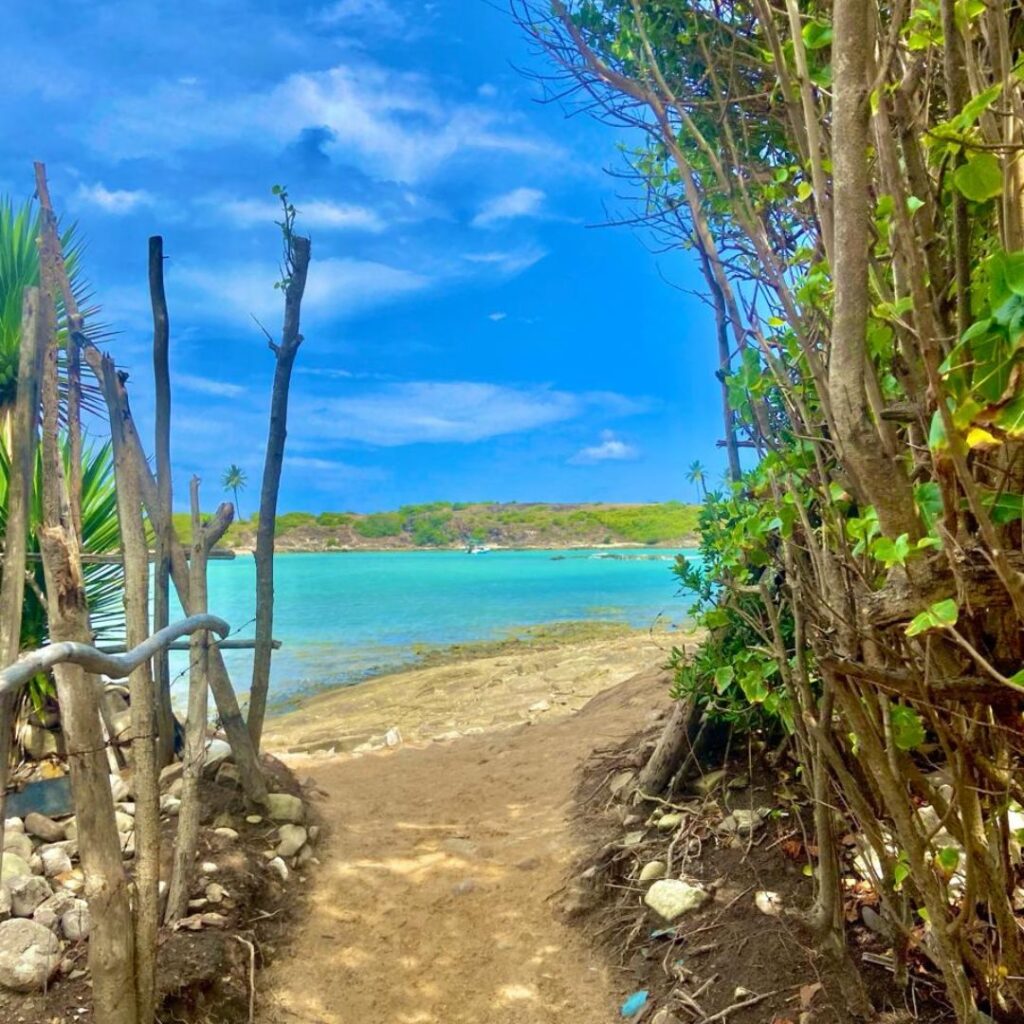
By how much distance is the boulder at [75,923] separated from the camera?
3.09m

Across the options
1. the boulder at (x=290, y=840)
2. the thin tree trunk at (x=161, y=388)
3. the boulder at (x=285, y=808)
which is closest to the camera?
the thin tree trunk at (x=161, y=388)

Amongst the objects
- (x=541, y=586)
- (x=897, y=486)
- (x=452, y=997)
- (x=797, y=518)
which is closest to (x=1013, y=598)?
(x=897, y=486)

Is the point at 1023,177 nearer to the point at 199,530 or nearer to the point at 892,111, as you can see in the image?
the point at 892,111

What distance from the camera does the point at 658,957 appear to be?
10.5 ft

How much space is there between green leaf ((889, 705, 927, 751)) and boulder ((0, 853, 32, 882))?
3523 millimetres

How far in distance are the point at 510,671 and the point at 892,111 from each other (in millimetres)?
11474

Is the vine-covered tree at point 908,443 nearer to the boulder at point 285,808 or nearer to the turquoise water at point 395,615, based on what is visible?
the boulder at point 285,808

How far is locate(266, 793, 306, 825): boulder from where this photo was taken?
15.3ft

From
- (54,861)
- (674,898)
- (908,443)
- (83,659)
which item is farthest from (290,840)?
(908,443)

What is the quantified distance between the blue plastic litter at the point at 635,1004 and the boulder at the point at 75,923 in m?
2.14

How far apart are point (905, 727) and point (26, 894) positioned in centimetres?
344

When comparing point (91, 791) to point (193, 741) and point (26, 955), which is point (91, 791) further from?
point (193, 741)

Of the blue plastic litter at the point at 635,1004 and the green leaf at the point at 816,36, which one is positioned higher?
the green leaf at the point at 816,36

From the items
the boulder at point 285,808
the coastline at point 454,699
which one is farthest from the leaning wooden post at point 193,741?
the coastline at point 454,699
